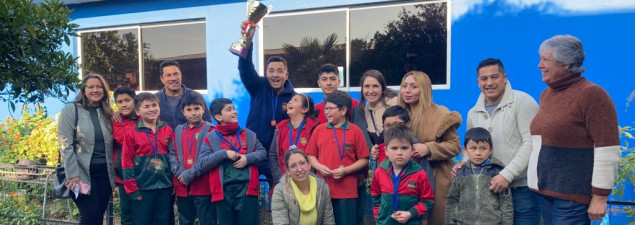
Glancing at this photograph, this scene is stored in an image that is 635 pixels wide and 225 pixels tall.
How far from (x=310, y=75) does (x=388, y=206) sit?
4.71 metres

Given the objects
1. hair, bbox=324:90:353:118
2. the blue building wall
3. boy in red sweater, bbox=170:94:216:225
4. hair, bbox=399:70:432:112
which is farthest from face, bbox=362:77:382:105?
the blue building wall

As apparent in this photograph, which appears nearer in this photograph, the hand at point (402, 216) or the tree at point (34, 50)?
the tree at point (34, 50)

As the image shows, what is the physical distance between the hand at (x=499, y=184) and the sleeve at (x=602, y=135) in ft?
2.01

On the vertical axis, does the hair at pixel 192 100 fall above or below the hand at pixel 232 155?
above

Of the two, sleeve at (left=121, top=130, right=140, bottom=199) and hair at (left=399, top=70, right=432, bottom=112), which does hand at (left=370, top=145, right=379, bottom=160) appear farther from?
sleeve at (left=121, top=130, right=140, bottom=199)

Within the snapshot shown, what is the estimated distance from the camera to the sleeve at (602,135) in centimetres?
266

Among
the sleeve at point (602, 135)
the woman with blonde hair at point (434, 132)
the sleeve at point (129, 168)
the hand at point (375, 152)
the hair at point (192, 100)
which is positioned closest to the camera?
the sleeve at point (602, 135)

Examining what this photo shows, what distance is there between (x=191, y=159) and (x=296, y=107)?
3.34ft

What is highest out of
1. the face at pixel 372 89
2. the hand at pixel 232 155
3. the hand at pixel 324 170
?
the face at pixel 372 89

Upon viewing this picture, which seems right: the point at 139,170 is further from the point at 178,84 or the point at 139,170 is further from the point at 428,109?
the point at 428,109

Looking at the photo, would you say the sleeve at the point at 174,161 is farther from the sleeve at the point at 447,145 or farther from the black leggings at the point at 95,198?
the sleeve at the point at 447,145

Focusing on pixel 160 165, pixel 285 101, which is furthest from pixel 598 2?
pixel 160 165

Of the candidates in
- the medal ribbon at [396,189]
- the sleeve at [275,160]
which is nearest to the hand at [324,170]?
the sleeve at [275,160]

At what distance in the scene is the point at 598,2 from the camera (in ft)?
20.3
